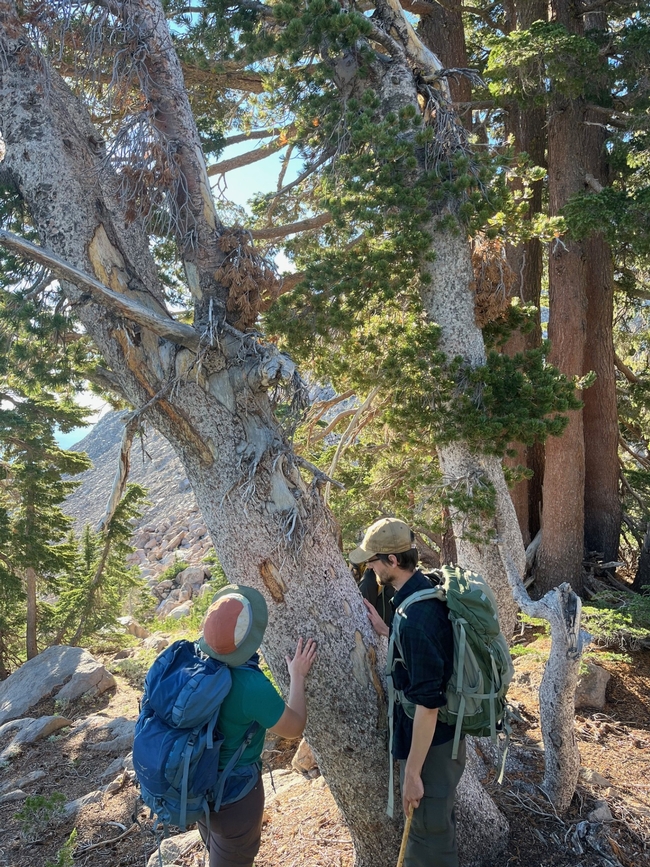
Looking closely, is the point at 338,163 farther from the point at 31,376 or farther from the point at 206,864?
the point at 206,864

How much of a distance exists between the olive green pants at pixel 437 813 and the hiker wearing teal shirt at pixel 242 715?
640mm

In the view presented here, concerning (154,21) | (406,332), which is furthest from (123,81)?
(406,332)

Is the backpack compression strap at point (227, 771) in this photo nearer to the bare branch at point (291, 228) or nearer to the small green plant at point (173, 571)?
the bare branch at point (291, 228)

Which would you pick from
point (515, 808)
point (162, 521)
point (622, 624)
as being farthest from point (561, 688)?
point (162, 521)

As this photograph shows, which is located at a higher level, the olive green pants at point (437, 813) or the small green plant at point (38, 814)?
the olive green pants at point (437, 813)

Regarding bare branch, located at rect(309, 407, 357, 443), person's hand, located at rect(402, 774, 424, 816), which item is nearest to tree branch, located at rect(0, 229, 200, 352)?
person's hand, located at rect(402, 774, 424, 816)

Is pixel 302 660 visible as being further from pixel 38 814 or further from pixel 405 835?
pixel 38 814

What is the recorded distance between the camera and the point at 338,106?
5.27 metres

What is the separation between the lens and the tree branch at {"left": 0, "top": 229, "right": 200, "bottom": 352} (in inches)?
109

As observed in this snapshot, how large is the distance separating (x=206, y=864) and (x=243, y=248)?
352 centimetres

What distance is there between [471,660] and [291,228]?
5.95 metres

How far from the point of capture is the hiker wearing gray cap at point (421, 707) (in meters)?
2.45

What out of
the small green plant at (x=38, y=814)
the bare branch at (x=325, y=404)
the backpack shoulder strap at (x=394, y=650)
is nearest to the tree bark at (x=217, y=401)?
the backpack shoulder strap at (x=394, y=650)

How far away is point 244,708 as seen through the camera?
227 cm
